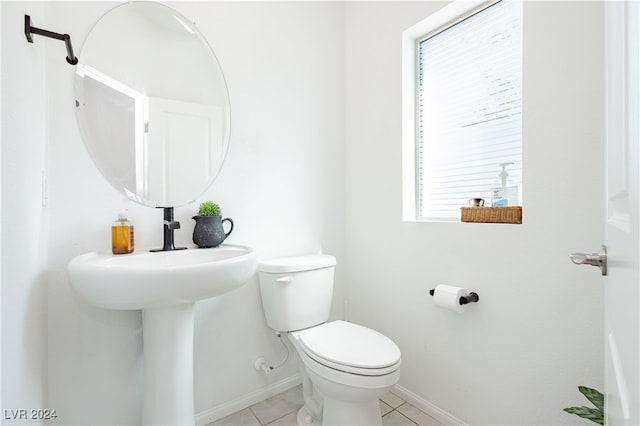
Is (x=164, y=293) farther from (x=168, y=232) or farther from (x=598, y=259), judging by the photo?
(x=598, y=259)

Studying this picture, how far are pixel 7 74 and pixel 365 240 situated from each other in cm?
160

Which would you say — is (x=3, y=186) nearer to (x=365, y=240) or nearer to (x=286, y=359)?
(x=286, y=359)

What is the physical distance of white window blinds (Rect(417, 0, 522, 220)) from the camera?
1.29m

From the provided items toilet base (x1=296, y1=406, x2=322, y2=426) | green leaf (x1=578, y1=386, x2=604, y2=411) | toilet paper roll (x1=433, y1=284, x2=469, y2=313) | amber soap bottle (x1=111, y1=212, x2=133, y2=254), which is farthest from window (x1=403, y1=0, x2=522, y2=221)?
amber soap bottle (x1=111, y1=212, x2=133, y2=254)

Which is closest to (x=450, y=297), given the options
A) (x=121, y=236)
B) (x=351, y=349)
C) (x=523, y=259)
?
(x=523, y=259)

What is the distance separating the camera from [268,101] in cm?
161

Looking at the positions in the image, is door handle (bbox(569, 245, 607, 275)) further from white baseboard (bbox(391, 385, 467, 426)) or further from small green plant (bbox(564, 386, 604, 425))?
white baseboard (bbox(391, 385, 467, 426))

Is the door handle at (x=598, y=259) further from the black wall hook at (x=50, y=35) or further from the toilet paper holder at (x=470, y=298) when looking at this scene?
the black wall hook at (x=50, y=35)

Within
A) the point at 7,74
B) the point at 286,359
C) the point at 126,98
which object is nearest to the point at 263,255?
the point at 286,359

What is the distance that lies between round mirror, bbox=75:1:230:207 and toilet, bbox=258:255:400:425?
60 cm

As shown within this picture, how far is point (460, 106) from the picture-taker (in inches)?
58.8

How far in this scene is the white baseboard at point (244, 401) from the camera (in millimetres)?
1397

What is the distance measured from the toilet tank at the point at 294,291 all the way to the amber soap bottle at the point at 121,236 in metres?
0.57

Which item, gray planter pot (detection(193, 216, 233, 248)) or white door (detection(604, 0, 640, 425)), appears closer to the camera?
white door (detection(604, 0, 640, 425))
